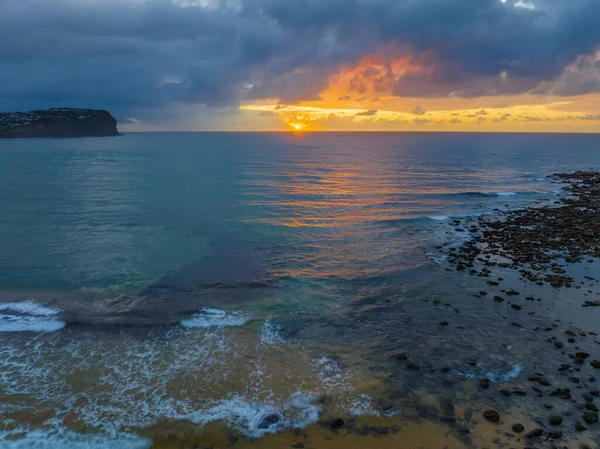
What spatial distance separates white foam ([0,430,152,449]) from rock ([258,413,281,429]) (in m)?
3.14

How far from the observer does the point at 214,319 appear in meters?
17.9

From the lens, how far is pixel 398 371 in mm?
13688

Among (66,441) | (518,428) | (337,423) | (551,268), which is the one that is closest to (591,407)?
(518,428)

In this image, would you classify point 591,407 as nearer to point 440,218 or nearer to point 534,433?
point 534,433

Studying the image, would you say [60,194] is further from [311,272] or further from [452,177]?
[452,177]

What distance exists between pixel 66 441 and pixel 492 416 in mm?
12294

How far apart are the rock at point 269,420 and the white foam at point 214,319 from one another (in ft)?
20.3

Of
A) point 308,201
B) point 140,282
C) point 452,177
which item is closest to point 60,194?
point 308,201

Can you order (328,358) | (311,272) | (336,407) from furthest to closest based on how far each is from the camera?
(311,272), (328,358), (336,407)

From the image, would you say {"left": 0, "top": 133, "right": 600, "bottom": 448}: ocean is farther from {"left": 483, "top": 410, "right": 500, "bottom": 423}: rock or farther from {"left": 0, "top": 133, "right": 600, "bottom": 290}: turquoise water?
{"left": 483, "top": 410, "right": 500, "bottom": 423}: rock

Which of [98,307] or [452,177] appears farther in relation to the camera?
[452,177]

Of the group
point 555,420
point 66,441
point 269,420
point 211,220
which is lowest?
point 66,441

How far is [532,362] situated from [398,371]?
501cm

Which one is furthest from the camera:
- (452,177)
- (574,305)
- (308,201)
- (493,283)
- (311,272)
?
(452,177)
